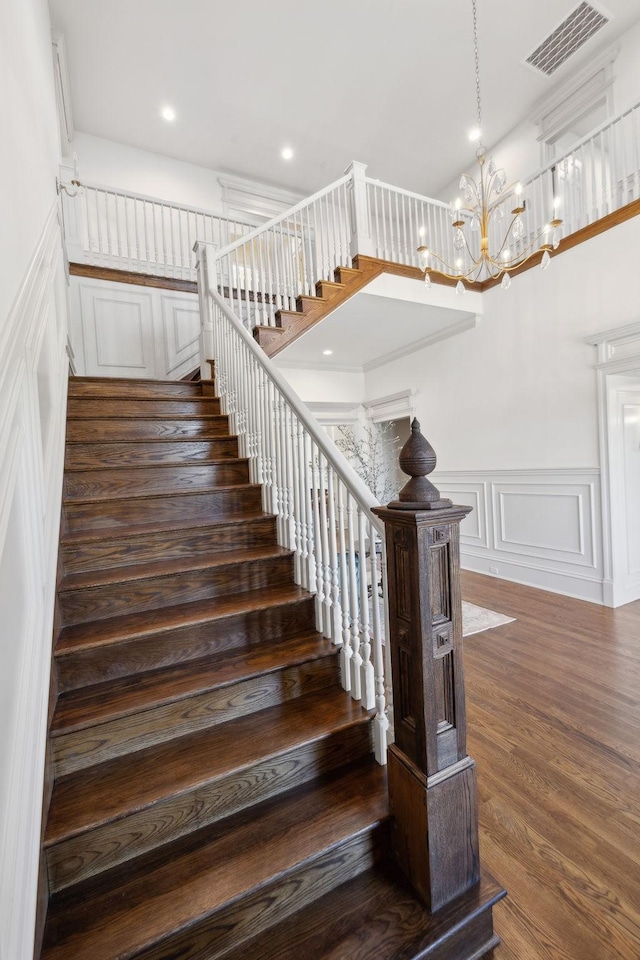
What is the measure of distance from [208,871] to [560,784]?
135 centimetres

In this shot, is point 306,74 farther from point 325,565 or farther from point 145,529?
point 325,565

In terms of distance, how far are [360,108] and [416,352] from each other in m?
2.84

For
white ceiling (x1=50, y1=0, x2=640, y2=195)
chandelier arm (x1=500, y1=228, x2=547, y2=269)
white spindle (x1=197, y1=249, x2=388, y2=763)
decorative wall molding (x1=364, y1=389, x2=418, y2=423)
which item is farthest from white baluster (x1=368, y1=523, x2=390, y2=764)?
white ceiling (x1=50, y1=0, x2=640, y2=195)

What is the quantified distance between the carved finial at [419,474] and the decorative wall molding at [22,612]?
859 mm

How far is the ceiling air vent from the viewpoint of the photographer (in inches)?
149

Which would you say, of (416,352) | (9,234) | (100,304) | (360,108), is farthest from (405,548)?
(360,108)

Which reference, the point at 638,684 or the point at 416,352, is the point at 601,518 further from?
the point at 416,352

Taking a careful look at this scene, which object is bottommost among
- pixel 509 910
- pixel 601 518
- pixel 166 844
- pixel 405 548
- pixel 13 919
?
pixel 509 910

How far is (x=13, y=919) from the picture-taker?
0.70 meters

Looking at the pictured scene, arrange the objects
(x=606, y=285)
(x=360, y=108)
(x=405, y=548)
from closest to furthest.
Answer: (x=405, y=548) → (x=606, y=285) → (x=360, y=108)

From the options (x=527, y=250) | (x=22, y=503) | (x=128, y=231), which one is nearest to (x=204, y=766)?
(x=22, y=503)

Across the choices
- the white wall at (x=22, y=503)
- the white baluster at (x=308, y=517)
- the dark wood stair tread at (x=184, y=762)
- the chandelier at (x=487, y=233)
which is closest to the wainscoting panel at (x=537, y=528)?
the chandelier at (x=487, y=233)

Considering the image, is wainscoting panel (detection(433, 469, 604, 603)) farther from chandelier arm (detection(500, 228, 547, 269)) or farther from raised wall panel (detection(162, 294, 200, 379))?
raised wall panel (detection(162, 294, 200, 379))

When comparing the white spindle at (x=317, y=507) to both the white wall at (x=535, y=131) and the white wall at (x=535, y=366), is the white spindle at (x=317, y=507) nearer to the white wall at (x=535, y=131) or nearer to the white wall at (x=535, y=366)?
the white wall at (x=535, y=366)
